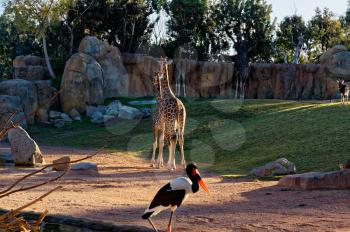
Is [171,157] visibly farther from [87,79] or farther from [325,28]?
[325,28]

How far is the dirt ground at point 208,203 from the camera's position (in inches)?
360

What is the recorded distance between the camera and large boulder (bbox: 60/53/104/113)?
3328 centimetres

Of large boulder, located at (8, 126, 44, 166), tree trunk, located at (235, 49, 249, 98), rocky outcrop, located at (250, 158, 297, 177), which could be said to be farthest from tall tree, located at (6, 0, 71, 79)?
rocky outcrop, located at (250, 158, 297, 177)

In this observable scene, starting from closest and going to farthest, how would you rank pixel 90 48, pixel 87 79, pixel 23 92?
pixel 23 92
pixel 87 79
pixel 90 48

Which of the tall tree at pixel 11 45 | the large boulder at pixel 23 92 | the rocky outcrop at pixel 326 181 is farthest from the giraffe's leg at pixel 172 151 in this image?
the tall tree at pixel 11 45

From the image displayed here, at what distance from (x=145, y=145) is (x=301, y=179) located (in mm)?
12648

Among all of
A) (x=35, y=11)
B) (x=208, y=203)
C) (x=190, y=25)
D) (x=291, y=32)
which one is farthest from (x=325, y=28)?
(x=208, y=203)

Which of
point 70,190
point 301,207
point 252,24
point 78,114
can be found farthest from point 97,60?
point 301,207

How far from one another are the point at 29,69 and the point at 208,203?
94.3ft

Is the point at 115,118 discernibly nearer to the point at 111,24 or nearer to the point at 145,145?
the point at 145,145

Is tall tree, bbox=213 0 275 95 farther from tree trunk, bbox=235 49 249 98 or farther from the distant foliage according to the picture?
tree trunk, bbox=235 49 249 98

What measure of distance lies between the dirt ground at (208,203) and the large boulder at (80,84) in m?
17.4

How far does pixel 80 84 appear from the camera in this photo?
33406 millimetres

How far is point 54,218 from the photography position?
936cm
